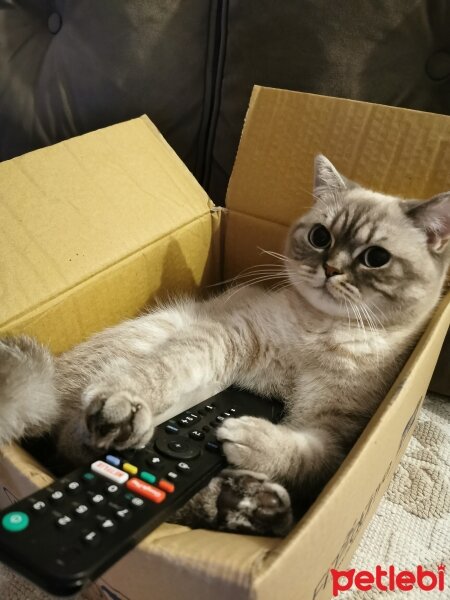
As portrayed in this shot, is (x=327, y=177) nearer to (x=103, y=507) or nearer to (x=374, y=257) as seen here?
(x=374, y=257)

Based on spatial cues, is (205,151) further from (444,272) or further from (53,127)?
(444,272)

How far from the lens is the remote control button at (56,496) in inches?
22.3

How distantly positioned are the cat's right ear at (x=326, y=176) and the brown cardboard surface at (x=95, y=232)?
0.31 metres

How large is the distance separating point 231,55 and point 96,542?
4.00ft

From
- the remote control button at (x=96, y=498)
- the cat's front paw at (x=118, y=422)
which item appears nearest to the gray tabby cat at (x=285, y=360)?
the cat's front paw at (x=118, y=422)

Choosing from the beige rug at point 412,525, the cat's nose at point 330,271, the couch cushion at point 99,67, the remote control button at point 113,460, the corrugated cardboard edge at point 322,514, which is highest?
the couch cushion at point 99,67

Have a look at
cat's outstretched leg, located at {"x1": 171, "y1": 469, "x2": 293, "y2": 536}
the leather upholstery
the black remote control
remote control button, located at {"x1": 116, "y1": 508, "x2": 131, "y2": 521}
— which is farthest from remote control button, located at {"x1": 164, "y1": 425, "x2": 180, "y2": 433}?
the leather upholstery

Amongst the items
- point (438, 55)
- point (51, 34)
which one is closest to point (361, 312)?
point (438, 55)

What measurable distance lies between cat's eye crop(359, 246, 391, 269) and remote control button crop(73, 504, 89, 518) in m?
0.60

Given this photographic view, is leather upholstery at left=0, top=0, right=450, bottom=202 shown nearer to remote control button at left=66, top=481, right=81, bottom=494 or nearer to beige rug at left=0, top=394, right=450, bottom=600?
beige rug at left=0, top=394, right=450, bottom=600

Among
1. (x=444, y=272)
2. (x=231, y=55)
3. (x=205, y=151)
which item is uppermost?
(x=231, y=55)

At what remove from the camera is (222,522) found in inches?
25.7

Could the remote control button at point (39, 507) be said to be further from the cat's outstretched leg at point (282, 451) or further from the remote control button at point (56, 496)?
the cat's outstretched leg at point (282, 451)

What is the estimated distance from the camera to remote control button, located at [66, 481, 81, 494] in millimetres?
590
